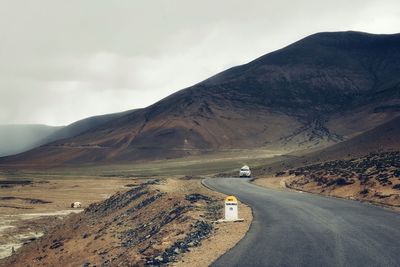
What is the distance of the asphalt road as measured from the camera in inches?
516

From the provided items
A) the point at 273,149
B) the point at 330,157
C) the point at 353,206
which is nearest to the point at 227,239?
the point at 353,206

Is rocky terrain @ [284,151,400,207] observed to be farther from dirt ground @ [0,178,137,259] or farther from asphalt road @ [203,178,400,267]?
dirt ground @ [0,178,137,259]

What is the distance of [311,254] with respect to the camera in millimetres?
13695

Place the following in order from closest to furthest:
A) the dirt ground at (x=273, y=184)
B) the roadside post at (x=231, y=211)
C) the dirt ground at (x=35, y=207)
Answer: the roadside post at (x=231, y=211) → the dirt ground at (x=35, y=207) → the dirt ground at (x=273, y=184)

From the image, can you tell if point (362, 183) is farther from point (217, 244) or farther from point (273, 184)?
point (217, 244)

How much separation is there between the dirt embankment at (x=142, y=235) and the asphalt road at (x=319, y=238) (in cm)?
88

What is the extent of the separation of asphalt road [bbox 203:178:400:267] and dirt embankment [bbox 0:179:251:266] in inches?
34.8

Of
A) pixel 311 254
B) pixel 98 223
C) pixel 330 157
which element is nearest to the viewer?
pixel 311 254

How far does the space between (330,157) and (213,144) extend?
104286 millimetres

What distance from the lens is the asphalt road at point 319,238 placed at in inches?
516

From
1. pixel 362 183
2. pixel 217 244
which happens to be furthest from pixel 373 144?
pixel 217 244

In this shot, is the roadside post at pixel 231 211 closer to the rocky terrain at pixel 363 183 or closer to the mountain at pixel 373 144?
the rocky terrain at pixel 363 183

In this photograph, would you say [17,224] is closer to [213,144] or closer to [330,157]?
[330,157]

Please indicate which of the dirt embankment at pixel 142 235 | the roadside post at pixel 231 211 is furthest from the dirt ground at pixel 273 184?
the roadside post at pixel 231 211
